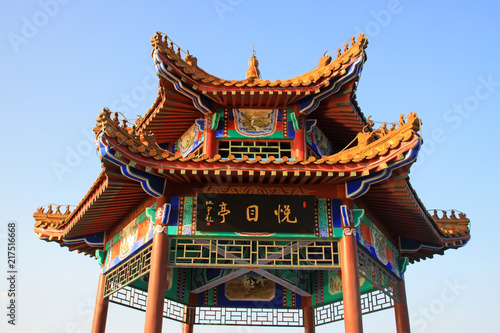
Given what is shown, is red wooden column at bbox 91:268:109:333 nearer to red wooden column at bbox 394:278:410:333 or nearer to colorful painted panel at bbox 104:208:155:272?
colorful painted panel at bbox 104:208:155:272

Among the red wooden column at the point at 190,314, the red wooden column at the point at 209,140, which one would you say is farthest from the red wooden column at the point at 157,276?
the red wooden column at the point at 190,314

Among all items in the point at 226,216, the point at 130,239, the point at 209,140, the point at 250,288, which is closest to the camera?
the point at 226,216

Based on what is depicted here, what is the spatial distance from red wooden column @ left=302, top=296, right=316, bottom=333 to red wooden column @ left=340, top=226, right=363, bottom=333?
212 inches

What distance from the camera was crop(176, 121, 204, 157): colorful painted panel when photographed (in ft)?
49.2

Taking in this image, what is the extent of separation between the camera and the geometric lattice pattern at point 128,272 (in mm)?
12784

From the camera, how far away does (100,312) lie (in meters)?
14.5

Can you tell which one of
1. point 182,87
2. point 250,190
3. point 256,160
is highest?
point 182,87

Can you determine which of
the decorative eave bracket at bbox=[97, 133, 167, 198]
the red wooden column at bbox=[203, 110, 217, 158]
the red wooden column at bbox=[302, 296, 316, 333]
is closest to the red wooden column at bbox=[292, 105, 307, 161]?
the red wooden column at bbox=[203, 110, 217, 158]

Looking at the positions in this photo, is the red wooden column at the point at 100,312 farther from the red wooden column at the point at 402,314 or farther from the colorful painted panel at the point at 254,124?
the red wooden column at the point at 402,314

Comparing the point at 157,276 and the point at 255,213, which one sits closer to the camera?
the point at 157,276

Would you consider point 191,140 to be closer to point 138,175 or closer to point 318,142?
point 318,142

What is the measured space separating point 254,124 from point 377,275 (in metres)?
5.02

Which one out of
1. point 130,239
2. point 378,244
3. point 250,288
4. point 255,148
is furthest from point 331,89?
point 250,288

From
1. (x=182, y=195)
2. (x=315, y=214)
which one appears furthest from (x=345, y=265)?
(x=182, y=195)
